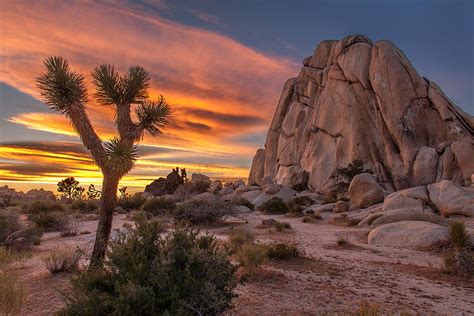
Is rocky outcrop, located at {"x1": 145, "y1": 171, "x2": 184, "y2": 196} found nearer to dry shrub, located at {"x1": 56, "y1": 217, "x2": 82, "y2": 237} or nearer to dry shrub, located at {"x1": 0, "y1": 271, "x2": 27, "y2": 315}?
dry shrub, located at {"x1": 56, "y1": 217, "x2": 82, "y2": 237}

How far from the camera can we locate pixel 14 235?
1191 centimetres

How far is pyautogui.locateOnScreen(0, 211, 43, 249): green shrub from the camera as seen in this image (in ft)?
38.3

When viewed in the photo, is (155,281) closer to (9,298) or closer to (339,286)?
A: (9,298)

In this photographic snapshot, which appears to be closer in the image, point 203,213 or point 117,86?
point 117,86

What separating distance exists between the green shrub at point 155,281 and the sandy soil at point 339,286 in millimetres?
1492

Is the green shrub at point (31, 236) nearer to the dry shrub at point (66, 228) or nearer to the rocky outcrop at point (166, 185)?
the dry shrub at point (66, 228)

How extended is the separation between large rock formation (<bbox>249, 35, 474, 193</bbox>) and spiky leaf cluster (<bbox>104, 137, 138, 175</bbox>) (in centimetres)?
3160

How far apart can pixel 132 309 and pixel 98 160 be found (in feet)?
17.5

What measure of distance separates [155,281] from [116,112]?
6.14 metres

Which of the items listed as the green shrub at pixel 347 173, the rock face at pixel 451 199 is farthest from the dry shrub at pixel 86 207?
the rock face at pixel 451 199

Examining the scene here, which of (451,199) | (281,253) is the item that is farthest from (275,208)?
(281,253)

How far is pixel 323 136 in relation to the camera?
1879 inches

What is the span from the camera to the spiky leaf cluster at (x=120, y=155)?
8.45 metres

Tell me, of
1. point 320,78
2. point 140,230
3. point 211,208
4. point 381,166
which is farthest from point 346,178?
point 140,230
